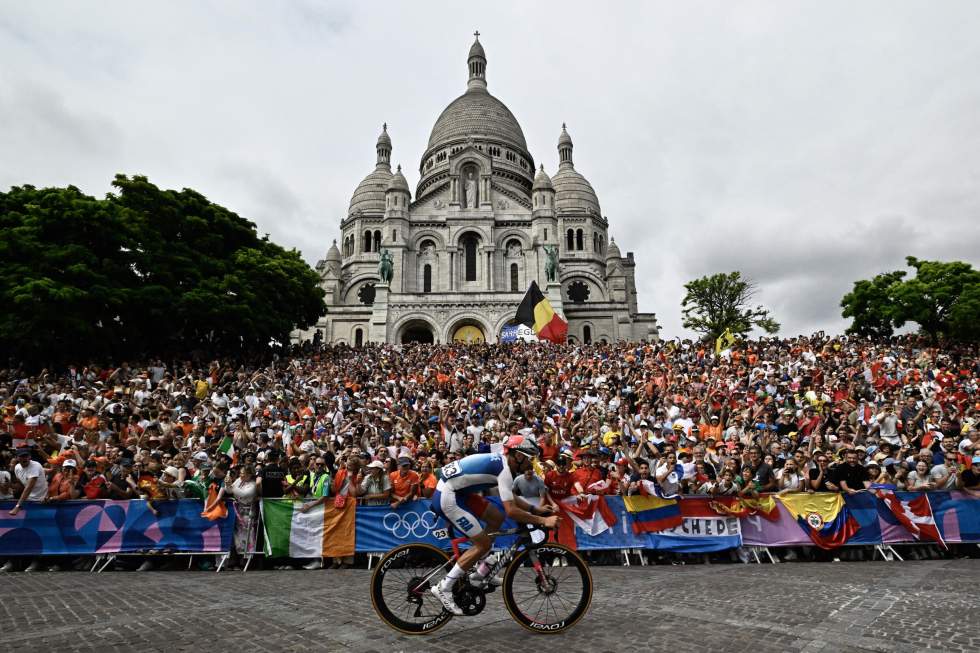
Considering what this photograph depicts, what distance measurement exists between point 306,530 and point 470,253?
4111 cm

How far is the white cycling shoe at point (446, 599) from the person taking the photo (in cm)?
479

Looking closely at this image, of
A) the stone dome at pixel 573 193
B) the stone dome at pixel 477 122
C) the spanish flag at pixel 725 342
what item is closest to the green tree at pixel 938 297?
the spanish flag at pixel 725 342

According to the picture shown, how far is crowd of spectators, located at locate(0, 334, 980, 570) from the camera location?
29.7 ft

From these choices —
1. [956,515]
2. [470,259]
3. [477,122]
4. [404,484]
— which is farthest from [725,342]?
[477,122]

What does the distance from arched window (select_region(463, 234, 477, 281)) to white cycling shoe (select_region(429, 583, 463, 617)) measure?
43807 millimetres

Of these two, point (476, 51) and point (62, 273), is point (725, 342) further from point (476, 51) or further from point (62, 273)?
point (476, 51)

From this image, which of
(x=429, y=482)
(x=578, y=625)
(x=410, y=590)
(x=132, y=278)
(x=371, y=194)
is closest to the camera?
(x=410, y=590)

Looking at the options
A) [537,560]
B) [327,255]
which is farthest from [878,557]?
[327,255]

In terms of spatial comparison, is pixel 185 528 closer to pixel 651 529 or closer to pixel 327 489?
pixel 327 489

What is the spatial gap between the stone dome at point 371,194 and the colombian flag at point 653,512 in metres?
51.1

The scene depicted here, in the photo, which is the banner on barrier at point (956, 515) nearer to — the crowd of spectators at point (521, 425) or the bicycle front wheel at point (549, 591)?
the crowd of spectators at point (521, 425)

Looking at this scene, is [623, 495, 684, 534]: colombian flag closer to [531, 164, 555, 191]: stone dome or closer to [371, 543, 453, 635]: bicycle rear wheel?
[371, 543, 453, 635]: bicycle rear wheel

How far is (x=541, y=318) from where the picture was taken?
2883 cm

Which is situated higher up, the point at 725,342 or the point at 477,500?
the point at 725,342
